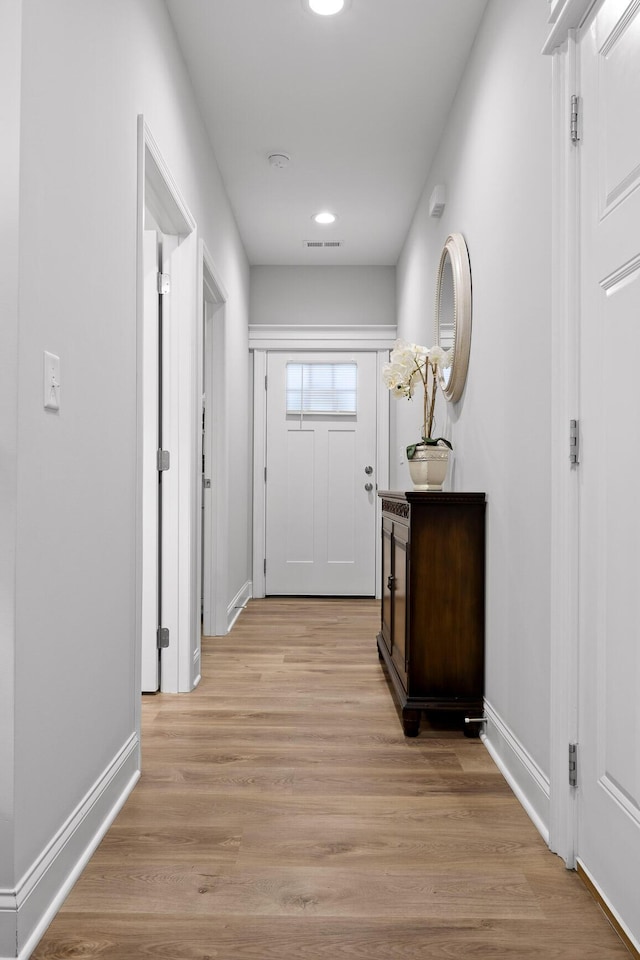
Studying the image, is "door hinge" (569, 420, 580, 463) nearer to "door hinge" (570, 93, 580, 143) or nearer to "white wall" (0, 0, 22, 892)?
"door hinge" (570, 93, 580, 143)

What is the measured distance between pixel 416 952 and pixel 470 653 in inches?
48.0

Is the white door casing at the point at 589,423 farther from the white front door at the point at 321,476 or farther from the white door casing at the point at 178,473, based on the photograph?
the white front door at the point at 321,476

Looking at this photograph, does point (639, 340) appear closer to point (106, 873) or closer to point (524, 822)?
point (524, 822)

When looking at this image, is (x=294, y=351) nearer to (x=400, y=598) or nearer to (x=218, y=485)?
(x=218, y=485)

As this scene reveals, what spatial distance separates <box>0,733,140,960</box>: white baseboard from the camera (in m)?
1.22

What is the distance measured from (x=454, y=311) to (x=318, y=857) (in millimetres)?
2103

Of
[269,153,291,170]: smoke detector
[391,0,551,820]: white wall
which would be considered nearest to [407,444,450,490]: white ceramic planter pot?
[391,0,551,820]: white wall

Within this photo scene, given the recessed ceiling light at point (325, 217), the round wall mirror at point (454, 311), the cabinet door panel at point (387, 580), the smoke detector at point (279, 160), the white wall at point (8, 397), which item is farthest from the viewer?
the recessed ceiling light at point (325, 217)

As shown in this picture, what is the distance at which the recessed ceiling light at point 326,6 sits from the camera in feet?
7.87

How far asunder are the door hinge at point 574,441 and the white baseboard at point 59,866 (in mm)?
1413

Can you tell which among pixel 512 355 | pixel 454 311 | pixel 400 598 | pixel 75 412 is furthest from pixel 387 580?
pixel 75 412

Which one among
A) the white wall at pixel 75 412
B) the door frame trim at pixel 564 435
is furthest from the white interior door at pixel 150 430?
the door frame trim at pixel 564 435

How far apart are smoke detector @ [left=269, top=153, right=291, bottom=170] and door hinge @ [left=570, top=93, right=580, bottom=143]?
7.60 ft

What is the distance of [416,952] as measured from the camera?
127 centimetres
